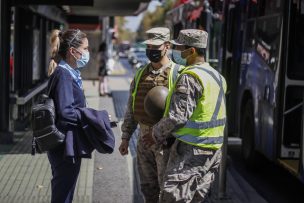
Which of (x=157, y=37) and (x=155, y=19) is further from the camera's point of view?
(x=155, y=19)

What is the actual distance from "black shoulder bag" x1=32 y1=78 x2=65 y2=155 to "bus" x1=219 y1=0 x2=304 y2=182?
9.40 feet

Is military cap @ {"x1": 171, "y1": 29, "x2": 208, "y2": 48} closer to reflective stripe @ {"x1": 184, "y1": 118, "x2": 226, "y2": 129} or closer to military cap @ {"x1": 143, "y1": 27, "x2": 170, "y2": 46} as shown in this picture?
reflective stripe @ {"x1": 184, "y1": 118, "x2": 226, "y2": 129}

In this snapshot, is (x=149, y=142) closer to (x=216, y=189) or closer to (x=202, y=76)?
(x=202, y=76)

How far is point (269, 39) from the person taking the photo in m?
8.72

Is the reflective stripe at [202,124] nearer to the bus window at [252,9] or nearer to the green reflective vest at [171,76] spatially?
the green reflective vest at [171,76]

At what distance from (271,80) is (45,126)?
410 centimetres

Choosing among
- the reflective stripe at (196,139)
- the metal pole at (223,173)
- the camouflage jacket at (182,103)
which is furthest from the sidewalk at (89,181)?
the camouflage jacket at (182,103)

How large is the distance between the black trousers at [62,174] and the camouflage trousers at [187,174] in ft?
2.48

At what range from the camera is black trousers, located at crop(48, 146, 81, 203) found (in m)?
5.23

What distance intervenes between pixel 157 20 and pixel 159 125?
337 feet

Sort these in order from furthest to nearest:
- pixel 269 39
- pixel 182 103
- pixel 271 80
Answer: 1. pixel 269 39
2. pixel 271 80
3. pixel 182 103

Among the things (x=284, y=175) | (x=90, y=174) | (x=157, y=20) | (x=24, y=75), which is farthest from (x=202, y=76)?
(x=157, y=20)

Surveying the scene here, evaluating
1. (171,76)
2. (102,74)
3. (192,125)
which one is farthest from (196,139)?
(102,74)

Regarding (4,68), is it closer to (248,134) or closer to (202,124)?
(248,134)
